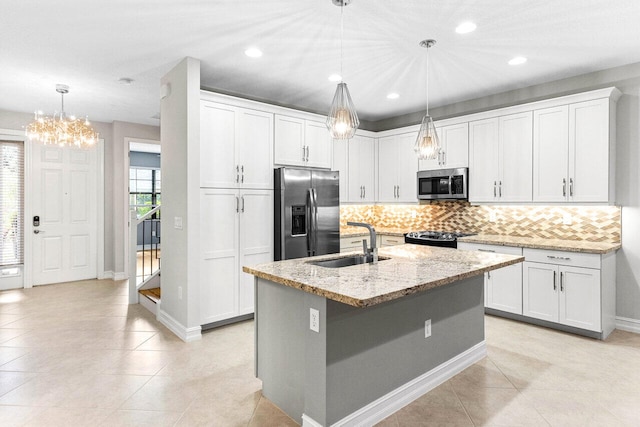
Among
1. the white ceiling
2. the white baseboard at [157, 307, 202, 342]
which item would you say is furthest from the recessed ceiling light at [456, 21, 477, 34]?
the white baseboard at [157, 307, 202, 342]

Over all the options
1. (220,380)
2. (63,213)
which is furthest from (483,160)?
(63,213)

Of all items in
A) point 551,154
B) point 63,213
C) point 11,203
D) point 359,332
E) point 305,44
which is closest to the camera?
point 359,332

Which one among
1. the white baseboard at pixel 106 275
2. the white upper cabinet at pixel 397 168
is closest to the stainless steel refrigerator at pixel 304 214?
the white upper cabinet at pixel 397 168

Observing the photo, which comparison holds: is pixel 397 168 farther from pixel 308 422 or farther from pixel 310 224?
pixel 308 422

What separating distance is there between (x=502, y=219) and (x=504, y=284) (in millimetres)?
982

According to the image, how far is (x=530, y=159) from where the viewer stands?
427cm

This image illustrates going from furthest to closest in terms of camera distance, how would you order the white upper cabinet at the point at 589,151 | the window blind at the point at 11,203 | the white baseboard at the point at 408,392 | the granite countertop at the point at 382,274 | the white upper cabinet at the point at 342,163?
the window blind at the point at 11,203 → the white upper cabinet at the point at 342,163 → the white upper cabinet at the point at 589,151 → the white baseboard at the point at 408,392 → the granite countertop at the point at 382,274

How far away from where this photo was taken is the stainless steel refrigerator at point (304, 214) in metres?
4.28

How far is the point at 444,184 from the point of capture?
196 inches

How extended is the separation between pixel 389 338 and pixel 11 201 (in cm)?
637

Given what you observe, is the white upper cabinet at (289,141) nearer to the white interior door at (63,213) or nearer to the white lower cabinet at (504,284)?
the white lower cabinet at (504,284)

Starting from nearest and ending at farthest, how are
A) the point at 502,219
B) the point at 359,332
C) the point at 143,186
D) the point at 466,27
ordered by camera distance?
the point at 359,332, the point at 466,27, the point at 502,219, the point at 143,186

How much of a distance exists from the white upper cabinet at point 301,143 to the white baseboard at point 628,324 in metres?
3.75

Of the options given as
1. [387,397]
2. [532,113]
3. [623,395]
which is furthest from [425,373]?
[532,113]
